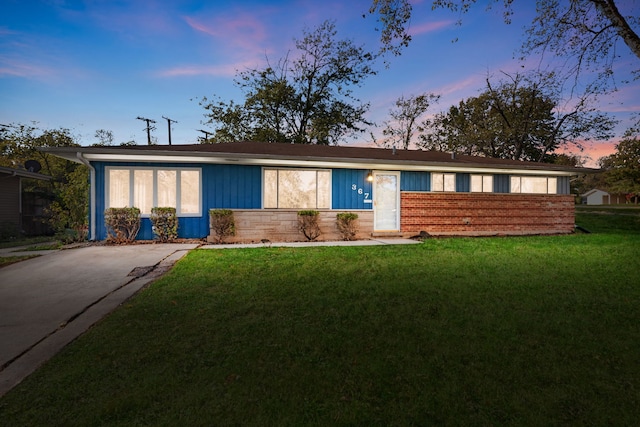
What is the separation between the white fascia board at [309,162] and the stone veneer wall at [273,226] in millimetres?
1518

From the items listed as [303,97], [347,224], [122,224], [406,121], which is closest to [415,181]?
[347,224]

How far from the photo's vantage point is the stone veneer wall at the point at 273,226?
31.1ft

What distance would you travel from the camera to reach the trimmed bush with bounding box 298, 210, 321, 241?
9734mm

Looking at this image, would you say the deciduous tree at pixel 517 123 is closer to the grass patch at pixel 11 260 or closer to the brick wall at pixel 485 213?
the brick wall at pixel 485 213

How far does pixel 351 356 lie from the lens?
2508 millimetres

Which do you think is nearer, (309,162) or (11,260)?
(11,260)

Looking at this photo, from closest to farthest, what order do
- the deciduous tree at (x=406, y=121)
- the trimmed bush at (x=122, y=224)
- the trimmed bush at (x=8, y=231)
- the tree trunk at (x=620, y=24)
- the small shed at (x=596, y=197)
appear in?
the tree trunk at (x=620, y=24)
the trimmed bush at (x=122, y=224)
the trimmed bush at (x=8, y=231)
the deciduous tree at (x=406, y=121)
the small shed at (x=596, y=197)

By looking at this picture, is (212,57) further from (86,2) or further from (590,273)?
(590,273)

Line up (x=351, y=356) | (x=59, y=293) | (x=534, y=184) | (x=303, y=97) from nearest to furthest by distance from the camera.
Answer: (x=351, y=356) → (x=59, y=293) → (x=534, y=184) → (x=303, y=97)

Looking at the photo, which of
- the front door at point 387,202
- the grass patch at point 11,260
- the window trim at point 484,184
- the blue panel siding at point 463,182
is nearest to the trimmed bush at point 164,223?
the grass patch at point 11,260

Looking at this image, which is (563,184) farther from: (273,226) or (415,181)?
(273,226)

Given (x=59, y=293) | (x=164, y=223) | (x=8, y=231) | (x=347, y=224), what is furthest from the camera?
(x=8, y=231)

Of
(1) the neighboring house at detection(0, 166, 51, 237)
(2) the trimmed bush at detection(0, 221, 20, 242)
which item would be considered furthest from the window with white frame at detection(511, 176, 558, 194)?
(1) the neighboring house at detection(0, 166, 51, 237)

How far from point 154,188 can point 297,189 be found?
4320mm
